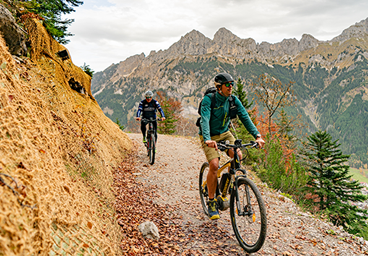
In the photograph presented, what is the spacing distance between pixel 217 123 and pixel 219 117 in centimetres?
15

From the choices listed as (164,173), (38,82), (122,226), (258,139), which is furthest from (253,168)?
(38,82)

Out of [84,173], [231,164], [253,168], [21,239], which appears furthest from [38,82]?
[253,168]

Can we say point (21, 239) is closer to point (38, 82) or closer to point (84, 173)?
point (84, 173)

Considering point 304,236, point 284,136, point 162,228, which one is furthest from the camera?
point 284,136

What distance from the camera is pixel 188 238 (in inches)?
166

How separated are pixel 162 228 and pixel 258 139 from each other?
9.39ft

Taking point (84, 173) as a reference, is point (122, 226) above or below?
below

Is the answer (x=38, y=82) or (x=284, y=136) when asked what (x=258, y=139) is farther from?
(x=284, y=136)

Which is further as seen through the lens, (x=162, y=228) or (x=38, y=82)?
(x=38, y=82)

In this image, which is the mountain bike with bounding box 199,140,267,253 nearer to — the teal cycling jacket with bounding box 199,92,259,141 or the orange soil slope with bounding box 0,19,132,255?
the teal cycling jacket with bounding box 199,92,259,141

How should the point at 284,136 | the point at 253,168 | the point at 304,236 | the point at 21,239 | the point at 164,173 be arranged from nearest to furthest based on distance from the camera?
the point at 21,239 → the point at 304,236 → the point at 164,173 → the point at 253,168 → the point at 284,136

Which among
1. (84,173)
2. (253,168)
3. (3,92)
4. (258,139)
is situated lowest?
(253,168)

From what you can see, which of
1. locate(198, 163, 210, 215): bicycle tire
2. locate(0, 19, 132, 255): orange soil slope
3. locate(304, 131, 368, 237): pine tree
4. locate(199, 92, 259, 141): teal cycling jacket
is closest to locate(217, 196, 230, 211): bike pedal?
locate(198, 163, 210, 215): bicycle tire

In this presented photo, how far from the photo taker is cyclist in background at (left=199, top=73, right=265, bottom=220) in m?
4.14
